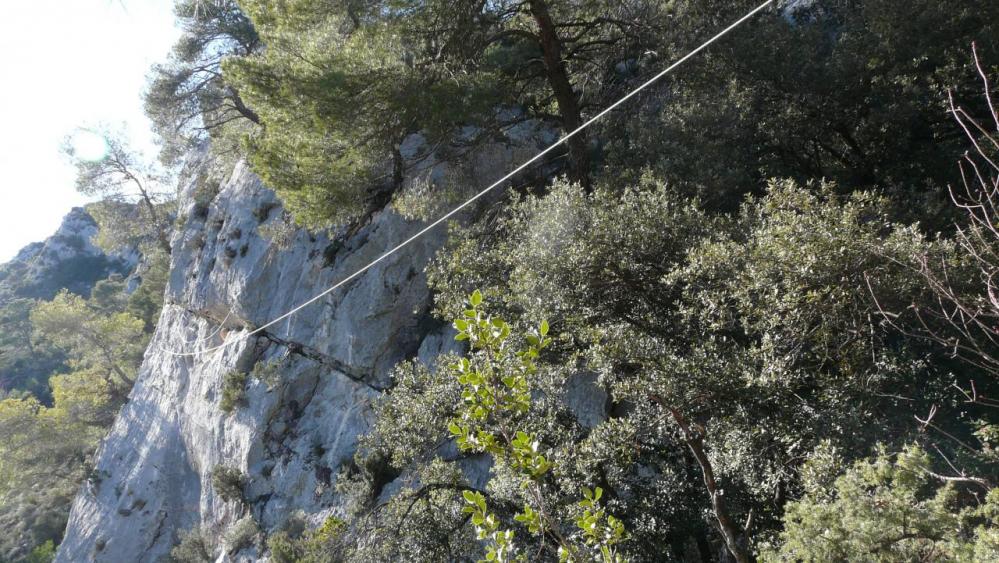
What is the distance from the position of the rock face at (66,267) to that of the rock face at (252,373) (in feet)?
125

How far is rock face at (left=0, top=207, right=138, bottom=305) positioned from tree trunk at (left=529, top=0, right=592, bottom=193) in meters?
53.4

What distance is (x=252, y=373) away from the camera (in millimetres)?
15469

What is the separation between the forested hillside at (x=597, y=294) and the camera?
15.1 ft

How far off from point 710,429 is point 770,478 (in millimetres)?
683

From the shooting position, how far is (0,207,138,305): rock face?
52812mm

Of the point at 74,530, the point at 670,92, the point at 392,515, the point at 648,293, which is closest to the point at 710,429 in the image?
the point at 648,293

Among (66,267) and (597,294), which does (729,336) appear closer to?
(597,294)

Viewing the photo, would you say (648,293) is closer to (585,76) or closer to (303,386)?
(585,76)

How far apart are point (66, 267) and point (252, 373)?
5334cm

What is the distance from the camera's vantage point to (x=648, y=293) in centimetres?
643

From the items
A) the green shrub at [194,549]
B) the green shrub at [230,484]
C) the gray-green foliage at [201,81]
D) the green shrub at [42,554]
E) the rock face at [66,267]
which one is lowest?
the green shrub at [42,554]

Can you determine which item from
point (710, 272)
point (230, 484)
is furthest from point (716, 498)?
point (230, 484)

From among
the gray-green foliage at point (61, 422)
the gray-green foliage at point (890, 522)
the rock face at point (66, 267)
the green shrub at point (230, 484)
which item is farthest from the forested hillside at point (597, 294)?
the rock face at point (66, 267)

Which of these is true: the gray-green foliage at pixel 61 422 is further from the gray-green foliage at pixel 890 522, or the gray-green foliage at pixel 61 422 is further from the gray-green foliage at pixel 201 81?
the gray-green foliage at pixel 890 522
